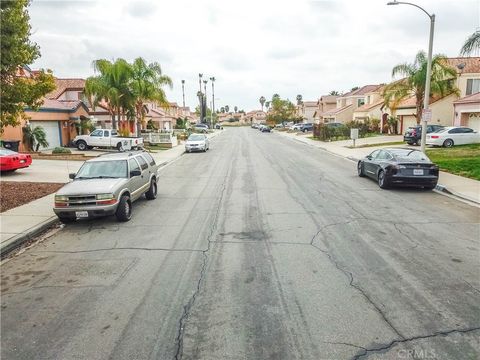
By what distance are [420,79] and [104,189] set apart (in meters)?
28.9

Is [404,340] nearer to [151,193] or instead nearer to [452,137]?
[151,193]

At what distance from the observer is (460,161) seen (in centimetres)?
1898

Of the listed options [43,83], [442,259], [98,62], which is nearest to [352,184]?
[442,259]

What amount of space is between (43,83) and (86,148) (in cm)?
1954

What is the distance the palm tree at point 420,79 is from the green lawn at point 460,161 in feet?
26.9

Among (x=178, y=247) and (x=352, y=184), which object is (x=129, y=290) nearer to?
(x=178, y=247)

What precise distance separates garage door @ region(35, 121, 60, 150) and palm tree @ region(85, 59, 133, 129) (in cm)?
431

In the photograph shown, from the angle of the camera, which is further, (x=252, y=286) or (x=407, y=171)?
(x=407, y=171)

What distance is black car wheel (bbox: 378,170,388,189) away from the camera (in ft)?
44.4

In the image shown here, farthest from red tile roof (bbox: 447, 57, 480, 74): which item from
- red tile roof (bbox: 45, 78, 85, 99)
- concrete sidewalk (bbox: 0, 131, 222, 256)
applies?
concrete sidewalk (bbox: 0, 131, 222, 256)

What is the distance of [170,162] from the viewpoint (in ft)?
78.2

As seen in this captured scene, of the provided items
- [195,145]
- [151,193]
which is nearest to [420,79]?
[195,145]

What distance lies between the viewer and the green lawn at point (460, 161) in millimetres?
16344

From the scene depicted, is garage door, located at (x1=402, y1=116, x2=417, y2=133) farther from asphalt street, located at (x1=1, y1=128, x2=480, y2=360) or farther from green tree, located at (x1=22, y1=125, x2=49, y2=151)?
green tree, located at (x1=22, y1=125, x2=49, y2=151)
